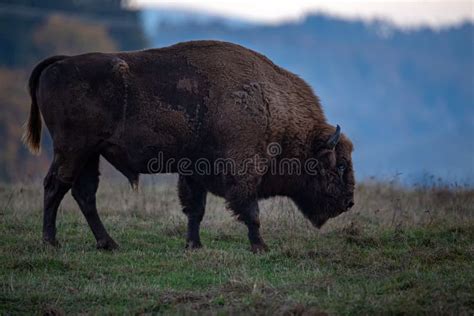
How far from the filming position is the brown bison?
367 inches

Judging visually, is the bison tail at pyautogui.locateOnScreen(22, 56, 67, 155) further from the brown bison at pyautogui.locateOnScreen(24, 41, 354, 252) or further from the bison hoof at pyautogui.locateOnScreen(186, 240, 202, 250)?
the bison hoof at pyautogui.locateOnScreen(186, 240, 202, 250)

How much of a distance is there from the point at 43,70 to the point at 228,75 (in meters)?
2.09

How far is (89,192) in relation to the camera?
31.9 feet

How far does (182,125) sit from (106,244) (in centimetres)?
159

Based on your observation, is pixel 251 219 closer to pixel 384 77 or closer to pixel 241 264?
pixel 241 264

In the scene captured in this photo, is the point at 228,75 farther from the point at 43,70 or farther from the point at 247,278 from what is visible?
the point at 247,278

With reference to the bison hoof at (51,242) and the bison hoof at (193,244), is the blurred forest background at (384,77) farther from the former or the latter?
the bison hoof at (51,242)

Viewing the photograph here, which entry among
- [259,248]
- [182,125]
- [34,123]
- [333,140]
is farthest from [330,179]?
[34,123]

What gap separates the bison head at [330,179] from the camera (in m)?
10.1

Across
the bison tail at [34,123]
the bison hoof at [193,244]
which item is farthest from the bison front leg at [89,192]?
the bison hoof at [193,244]

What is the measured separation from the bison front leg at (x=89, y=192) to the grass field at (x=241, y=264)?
27 centimetres

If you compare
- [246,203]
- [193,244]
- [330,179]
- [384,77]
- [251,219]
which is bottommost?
[193,244]

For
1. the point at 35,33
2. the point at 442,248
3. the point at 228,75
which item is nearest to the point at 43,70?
the point at 228,75

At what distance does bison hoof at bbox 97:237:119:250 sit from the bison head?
2345 millimetres
